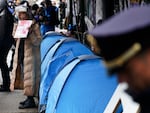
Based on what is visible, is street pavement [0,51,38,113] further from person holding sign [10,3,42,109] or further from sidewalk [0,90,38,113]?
person holding sign [10,3,42,109]

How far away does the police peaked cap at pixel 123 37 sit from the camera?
1.48 meters

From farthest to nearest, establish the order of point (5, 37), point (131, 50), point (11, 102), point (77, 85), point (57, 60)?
point (5, 37), point (11, 102), point (57, 60), point (77, 85), point (131, 50)

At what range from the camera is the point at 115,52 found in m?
1.53

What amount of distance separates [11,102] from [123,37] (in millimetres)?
6876

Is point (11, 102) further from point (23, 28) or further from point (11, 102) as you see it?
point (23, 28)

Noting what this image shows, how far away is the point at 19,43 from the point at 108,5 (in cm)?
209

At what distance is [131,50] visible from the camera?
1485 millimetres

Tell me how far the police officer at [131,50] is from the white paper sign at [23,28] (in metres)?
5.85

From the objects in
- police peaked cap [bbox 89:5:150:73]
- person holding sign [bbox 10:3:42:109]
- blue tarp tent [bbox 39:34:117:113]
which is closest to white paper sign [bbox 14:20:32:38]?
person holding sign [bbox 10:3:42:109]

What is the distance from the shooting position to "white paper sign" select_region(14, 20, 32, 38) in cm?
737

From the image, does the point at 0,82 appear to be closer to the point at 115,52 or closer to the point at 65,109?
the point at 65,109

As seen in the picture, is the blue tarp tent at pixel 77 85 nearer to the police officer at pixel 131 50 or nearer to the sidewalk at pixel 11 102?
the sidewalk at pixel 11 102

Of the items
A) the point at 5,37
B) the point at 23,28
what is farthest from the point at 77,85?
the point at 5,37

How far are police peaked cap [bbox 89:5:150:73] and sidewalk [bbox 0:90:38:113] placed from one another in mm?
6040
